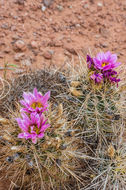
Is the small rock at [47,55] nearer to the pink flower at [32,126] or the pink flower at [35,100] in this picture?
the pink flower at [35,100]

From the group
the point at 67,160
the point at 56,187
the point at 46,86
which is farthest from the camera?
the point at 46,86

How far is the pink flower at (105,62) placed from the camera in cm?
157

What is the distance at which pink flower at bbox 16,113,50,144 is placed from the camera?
48.1 inches

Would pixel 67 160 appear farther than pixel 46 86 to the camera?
No

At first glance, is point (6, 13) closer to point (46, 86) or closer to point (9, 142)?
point (46, 86)

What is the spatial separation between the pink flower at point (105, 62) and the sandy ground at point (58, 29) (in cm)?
110

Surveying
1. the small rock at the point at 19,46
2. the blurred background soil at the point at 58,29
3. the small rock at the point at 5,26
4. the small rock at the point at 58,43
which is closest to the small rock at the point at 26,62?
the blurred background soil at the point at 58,29

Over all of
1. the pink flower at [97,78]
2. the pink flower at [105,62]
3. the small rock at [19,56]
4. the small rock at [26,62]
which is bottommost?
the pink flower at [97,78]

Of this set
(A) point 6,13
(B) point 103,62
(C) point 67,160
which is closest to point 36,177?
(C) point 67,160

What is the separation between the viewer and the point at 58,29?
9.78 ft

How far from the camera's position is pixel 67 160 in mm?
1444

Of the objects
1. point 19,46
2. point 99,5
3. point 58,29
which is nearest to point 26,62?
point 19,46

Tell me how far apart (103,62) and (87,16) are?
1.68 metres

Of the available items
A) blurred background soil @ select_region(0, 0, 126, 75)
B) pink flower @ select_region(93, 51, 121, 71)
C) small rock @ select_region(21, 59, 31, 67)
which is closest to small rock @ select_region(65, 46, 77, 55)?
blurred background soil @ select_region(0, 0, 126, 75)
